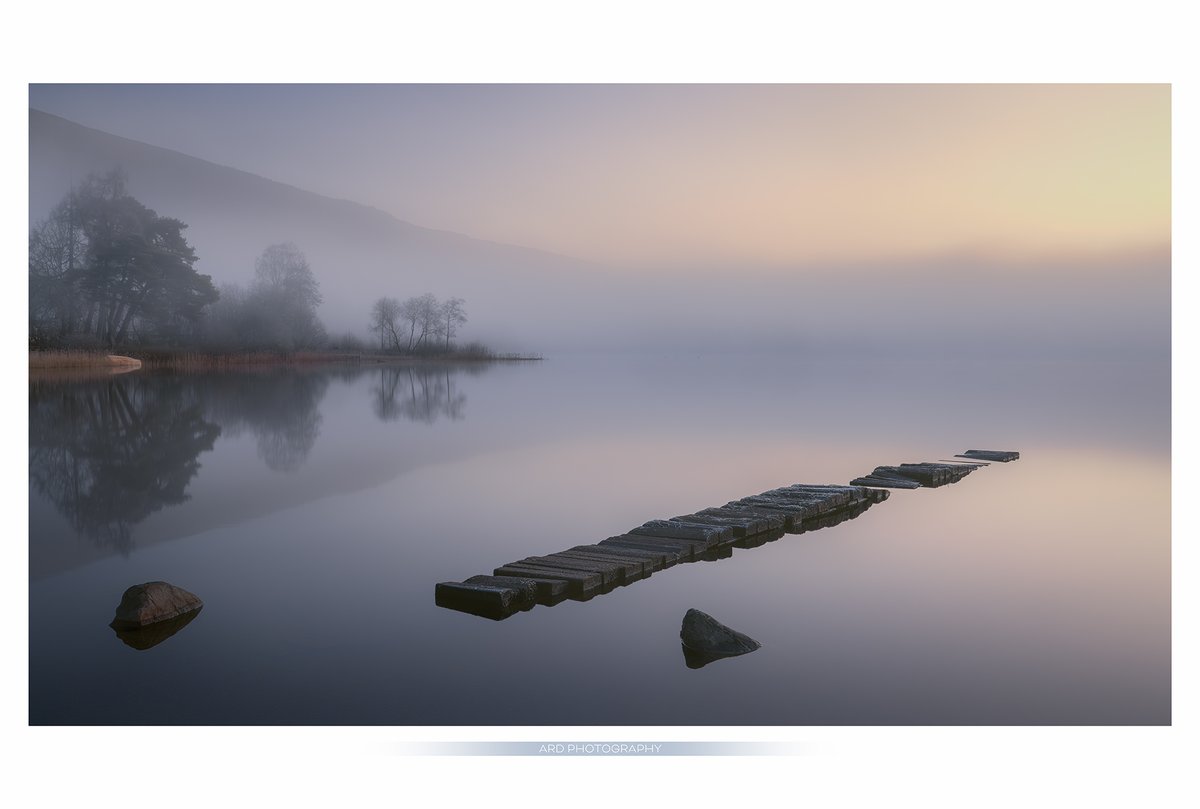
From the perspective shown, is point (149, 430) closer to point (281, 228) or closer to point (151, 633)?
point (151, 633)

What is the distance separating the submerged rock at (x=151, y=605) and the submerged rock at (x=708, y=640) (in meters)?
4.28

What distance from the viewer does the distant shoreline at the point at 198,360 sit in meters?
34.3

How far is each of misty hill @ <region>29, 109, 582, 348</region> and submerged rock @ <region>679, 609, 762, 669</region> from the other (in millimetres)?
17463

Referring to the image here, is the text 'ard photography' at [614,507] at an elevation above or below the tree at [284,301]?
below

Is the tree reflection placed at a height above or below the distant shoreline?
below

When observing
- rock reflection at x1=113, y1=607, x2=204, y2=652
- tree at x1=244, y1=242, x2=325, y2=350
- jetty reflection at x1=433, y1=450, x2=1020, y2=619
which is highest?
tree at x1=244, y1=242, x2=325, y2=350

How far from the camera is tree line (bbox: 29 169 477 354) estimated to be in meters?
31.8

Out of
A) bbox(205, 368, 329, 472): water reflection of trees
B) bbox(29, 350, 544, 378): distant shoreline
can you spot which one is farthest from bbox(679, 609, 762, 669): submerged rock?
bbox(29, 350, 544, 378): distant shoreline

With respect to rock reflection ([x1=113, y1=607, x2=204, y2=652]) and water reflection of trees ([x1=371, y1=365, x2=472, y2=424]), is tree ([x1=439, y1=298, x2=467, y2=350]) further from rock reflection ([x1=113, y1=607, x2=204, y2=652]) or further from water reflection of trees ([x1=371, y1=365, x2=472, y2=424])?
rock reflection ([x1=113, y1=607, x2=204, y2=652])

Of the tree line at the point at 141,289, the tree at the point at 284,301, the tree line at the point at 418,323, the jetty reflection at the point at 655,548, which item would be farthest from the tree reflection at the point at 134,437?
the tree line at the point at 418,323

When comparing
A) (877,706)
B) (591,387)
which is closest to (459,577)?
(877,706)

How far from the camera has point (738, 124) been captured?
1266cm

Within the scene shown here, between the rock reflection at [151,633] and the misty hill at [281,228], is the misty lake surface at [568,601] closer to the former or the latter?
the rock reflection at [151,633]
